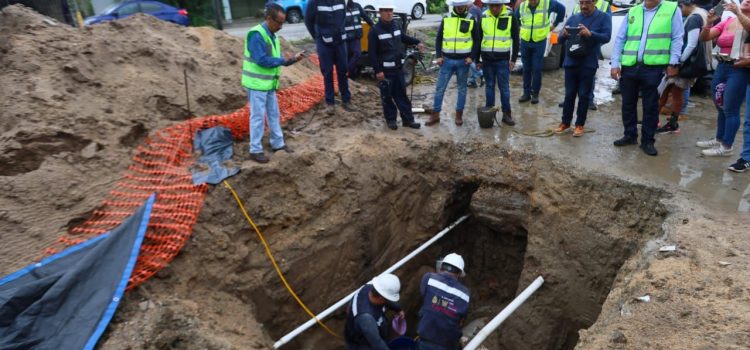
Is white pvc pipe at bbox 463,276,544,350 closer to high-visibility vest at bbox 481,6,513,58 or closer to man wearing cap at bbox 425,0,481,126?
man wearing cap at bbox 425,0,481,126

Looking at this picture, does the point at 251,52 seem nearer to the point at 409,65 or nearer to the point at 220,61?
the point at 220,61

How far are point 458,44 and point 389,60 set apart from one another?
959 mm

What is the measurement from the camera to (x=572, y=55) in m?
6.00

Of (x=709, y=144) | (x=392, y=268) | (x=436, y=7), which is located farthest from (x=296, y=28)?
(x=709, y=144)

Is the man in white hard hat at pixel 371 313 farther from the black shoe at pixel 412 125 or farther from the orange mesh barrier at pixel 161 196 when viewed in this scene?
the black shoe at pixel 412 125

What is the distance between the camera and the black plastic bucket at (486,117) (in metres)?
6.74

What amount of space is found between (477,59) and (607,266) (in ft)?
11.1

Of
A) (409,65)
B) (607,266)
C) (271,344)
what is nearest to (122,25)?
(409,65)

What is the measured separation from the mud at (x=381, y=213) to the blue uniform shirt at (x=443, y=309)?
40.4 inches

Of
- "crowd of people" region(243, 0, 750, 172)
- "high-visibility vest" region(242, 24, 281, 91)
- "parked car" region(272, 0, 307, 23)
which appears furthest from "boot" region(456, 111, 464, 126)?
"parked car" region(272, 0, 307, 23)

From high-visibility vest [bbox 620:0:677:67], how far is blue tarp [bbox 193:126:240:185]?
4608 mm

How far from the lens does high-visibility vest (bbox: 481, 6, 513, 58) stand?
661 cm

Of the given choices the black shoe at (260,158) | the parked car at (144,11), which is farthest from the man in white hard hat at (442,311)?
the parked car at (144,11)

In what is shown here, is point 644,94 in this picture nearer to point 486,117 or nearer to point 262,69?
point 486,117
